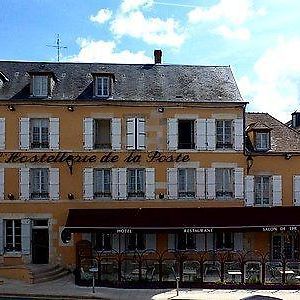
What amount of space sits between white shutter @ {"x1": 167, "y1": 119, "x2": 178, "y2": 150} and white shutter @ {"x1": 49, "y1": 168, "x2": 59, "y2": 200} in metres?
5.15

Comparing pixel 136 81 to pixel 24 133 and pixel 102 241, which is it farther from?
pixel 102 241

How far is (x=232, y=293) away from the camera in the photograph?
18.5m

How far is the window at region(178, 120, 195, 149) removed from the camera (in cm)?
2367

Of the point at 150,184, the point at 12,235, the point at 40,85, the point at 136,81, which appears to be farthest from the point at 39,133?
the point at 150,184

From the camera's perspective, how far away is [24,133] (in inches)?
906

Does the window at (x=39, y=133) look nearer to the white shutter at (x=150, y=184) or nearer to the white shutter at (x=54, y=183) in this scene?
the white shutter at (x=54, y=183)

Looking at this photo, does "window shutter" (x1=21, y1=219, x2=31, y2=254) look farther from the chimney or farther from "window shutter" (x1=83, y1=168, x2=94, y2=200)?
the chimney

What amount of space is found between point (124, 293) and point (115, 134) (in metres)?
7.44

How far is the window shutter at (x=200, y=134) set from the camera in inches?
924

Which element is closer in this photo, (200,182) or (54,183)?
(54,183)

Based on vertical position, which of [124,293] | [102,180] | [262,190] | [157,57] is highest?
[157,57]

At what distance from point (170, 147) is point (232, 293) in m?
7.40

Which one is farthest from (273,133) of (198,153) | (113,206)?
(113,206)

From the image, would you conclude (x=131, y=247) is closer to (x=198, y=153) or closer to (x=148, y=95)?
(x=198, y=153)
